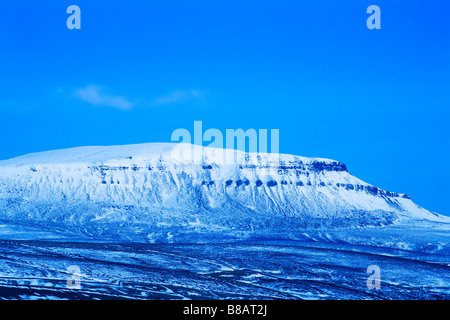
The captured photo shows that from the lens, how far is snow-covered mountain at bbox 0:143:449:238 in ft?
262

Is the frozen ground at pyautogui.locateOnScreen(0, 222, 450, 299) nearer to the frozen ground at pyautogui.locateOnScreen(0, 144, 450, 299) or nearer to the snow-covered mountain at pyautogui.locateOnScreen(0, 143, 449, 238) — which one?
the frozen ground at pyautogui.locateOnScreen(0, 144, 450, 299)

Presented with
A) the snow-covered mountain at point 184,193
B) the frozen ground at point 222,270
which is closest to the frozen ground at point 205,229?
the frozen ground at point 222,270

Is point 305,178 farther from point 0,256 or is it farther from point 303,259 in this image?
point 0,256

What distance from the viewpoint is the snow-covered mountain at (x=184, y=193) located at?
7994 centimetres

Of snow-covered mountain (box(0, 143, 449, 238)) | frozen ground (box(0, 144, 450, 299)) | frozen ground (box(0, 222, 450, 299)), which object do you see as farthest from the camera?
snow-covered mountain (box(0, 143, 449, 238))

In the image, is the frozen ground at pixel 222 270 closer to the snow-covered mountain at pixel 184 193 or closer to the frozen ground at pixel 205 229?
the frozen ground at pixel 205 229

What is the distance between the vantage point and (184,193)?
95250 mm

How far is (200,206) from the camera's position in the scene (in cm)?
9012

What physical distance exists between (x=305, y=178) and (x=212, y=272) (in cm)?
6008

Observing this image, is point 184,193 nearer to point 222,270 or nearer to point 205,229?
point 205,229

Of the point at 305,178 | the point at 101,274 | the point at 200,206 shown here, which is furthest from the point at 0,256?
the point at 305,178

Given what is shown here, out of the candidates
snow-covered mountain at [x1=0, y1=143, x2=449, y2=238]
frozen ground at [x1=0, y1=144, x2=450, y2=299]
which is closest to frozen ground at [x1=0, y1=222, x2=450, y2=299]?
frozen ground at [x1=0, y1=144, x2=450, y2=299]

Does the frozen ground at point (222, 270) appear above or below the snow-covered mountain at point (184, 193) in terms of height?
below

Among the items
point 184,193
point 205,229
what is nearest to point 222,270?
point 205,229
